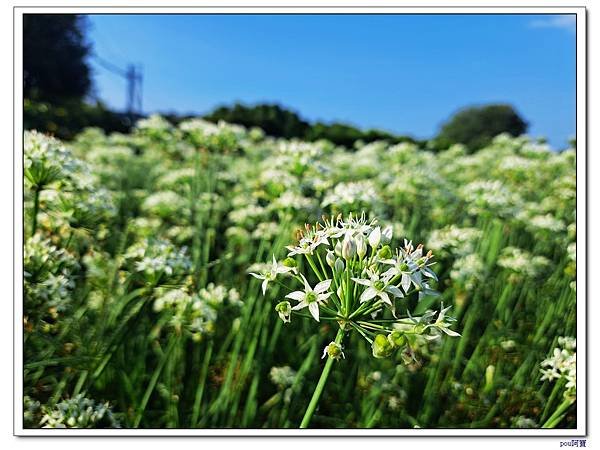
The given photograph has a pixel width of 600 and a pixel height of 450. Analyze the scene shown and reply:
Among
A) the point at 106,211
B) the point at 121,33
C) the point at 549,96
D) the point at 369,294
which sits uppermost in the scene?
the point at 121,33

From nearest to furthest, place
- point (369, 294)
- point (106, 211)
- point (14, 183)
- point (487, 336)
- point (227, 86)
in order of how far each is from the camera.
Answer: point (369, 294), point (14, 183), point (106, 211), point (487, 336), point (227, 86)

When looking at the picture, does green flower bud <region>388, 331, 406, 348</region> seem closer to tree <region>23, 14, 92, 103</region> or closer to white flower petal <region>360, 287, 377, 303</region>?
white flower petal <region>360, 287, 377, 303</region>

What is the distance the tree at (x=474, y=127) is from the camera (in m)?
4.89

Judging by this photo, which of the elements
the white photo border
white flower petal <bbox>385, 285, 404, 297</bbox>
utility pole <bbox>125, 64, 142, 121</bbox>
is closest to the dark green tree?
utility pole <bbox>125, 64, 142, 121</bbox>

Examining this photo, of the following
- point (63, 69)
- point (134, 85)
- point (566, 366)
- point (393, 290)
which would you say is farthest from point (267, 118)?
point (393, 290)

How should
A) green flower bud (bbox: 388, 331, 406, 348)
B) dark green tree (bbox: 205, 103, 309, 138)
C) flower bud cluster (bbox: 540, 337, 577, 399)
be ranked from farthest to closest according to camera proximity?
dark green tree (bbox: 205, 103, 309, 138) → flower bud cluster (bbox: 540, 337, 577, 399) → green flower bud (bbox: 388, 331, 406, 348)

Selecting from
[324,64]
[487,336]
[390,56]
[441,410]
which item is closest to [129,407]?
[441,410]

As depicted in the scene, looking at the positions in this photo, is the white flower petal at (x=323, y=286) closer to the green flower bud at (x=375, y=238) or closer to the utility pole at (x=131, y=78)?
the green flower bud at (x=375, y=238)

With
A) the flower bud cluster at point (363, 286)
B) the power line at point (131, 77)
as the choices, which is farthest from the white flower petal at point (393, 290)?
the power line at point (131, 77)

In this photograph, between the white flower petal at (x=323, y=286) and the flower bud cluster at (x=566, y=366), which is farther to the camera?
the flower bud cluster at (x=566, y=366)

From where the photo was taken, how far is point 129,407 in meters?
1.80

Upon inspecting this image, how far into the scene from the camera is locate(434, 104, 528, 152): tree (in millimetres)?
4887
